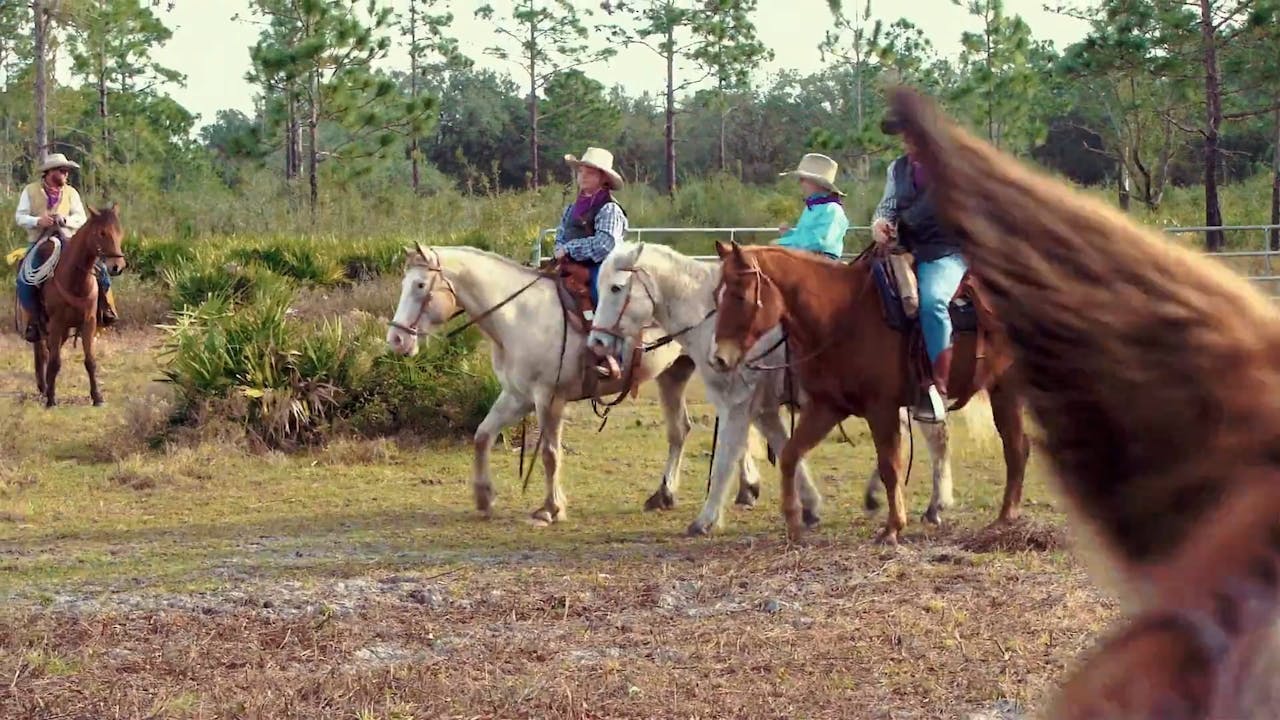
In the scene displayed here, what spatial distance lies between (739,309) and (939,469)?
2.17 metres

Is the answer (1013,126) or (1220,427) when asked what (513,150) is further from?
(1220,427)

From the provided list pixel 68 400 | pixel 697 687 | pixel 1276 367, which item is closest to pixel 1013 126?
pixel 68 400

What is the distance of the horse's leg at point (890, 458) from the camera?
784cm

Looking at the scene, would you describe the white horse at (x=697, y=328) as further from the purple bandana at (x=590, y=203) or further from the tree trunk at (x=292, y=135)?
the tree trunk at (x=292, y=135)

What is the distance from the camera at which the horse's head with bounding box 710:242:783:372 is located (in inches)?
300

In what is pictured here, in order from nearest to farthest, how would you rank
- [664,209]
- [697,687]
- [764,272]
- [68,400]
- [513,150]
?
[697,687] < [764,272] < [68,400] < [664,209] < [513,150]

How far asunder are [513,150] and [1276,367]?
50059 millimetres

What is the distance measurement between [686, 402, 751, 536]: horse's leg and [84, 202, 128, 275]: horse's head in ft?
24.0

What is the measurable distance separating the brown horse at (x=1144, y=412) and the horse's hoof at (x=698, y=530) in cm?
757

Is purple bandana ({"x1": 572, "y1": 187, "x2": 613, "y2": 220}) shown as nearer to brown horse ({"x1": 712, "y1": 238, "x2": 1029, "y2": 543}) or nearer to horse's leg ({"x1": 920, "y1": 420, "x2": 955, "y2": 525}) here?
brown horse ({"x1": 712, "y1": 238, "x2": 1029, "y2": 543})

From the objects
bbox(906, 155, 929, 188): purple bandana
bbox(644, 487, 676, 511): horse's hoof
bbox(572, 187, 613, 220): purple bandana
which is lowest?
bbox(644, 487, 676, 511): horse's hoof

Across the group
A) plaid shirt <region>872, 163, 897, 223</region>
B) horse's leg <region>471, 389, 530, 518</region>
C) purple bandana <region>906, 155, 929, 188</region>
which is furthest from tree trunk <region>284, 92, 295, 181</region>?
purple bandana <region>906, 155, 929, 188</region>

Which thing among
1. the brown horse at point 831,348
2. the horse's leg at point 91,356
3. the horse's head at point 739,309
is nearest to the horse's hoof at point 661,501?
the brown horse at point 831,348

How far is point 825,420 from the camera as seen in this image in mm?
7895
